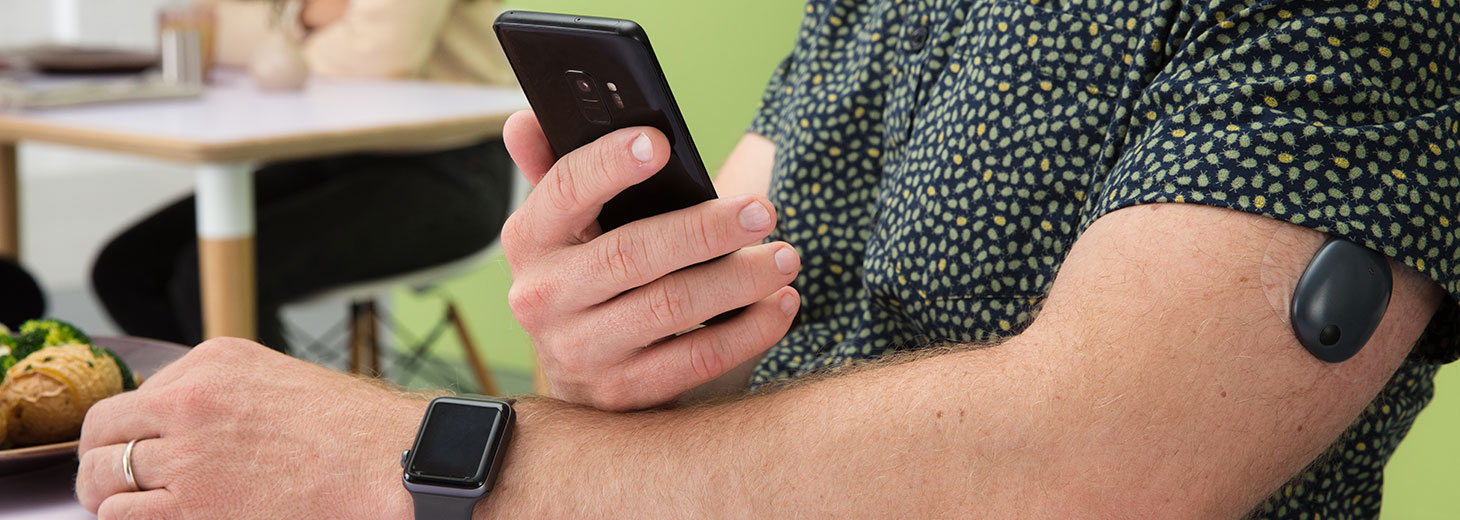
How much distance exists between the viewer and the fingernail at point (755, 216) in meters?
0.65

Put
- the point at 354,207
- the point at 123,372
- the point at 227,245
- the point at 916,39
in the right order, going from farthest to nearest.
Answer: the point at 354,207, the point at 227,245, the point at 916,39, the point at 123,372

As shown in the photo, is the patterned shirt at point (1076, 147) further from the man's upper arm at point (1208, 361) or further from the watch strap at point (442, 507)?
the watch strap at point (442, 507)

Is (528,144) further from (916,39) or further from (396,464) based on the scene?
(916,39)

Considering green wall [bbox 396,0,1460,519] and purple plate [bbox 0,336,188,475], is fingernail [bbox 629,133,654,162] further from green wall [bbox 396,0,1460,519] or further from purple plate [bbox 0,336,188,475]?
green wall [bbox 396,0,1460,519]

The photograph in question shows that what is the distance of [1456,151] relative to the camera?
0.66 meters

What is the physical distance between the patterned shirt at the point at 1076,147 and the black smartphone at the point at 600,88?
23 cm

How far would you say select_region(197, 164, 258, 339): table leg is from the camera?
164 cm

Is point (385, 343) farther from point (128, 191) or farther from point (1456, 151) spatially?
point (1456, 151)

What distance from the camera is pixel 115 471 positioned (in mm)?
704

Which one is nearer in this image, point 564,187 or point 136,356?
point 564,187

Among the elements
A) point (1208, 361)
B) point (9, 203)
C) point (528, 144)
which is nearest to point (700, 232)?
point (528, 144)

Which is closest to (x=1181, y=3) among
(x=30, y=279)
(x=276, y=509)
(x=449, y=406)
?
(x=449, y=406)

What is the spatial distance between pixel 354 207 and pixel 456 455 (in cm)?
156

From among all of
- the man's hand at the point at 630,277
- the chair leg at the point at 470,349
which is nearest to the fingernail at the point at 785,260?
the man's hand at the point at 630,277
